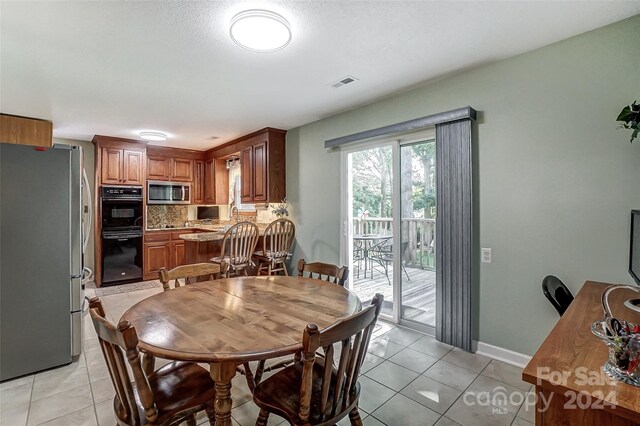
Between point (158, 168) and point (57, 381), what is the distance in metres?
4.25

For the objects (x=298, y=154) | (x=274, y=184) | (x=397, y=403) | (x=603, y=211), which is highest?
(x=298, y=154)

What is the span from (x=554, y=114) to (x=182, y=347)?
2.87 metres

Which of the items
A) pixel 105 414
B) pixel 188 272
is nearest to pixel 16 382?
pixel 105 414

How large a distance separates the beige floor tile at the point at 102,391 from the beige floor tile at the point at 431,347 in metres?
2.44

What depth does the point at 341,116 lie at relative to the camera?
3904mm

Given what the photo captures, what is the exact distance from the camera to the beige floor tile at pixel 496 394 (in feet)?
6.41

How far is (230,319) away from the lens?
152 centimetres

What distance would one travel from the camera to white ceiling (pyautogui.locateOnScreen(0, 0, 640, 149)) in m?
1.85

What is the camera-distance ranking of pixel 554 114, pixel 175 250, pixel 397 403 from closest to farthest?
pixel 397 403, pixel 554 114, pixel 175 250

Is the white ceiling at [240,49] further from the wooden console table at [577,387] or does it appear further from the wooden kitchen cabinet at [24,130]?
the wooden console table at [577,387]

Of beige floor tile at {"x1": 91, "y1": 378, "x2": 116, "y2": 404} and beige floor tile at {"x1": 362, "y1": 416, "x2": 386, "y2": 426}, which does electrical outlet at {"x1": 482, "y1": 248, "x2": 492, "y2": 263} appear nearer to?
→ beige floor tile at {"x1": 362, "y1": 416, "x2": 386, "y2": 426}

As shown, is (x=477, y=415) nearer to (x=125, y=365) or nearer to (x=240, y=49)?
(x=125, y=365)

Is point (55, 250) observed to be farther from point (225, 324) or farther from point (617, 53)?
point (617, 53)

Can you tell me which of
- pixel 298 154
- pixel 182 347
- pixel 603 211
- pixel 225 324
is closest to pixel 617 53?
pixel 603 211
